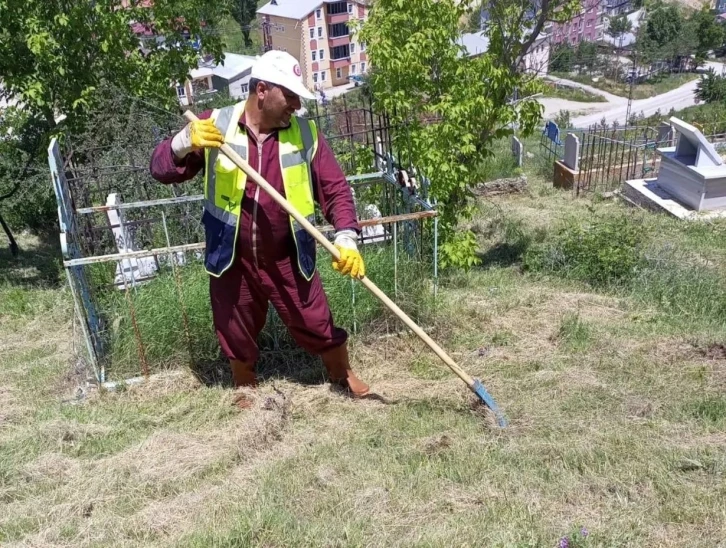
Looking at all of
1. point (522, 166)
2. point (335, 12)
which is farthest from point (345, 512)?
point (335, 12)

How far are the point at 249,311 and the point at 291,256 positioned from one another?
17.6 inches

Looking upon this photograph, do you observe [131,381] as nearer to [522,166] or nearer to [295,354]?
[295,354]

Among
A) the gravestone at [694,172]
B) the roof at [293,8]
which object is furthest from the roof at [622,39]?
the gravestone at [694,172]

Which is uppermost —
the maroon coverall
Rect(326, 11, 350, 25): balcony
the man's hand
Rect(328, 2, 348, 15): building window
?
Rect(328, 2, 348, 15): building window

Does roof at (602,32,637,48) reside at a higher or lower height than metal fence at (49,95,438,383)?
lower

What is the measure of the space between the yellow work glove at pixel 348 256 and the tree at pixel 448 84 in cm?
237

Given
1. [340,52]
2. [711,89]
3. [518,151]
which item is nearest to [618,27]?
[711,89]

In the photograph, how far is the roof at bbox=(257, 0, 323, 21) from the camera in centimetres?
5003

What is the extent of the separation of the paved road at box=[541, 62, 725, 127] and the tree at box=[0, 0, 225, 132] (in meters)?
36.4

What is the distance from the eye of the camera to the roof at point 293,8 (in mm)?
50025

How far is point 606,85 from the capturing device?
5497 centimetres

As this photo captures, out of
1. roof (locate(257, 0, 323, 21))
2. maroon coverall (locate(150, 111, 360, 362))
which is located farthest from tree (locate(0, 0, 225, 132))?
roof (locate(257, 0, 323, 21))

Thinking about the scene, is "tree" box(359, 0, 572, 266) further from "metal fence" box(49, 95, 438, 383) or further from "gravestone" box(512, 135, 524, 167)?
"gravestone" box(512, 135, 524, 167)

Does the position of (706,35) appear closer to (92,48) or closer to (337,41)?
(337,41)
